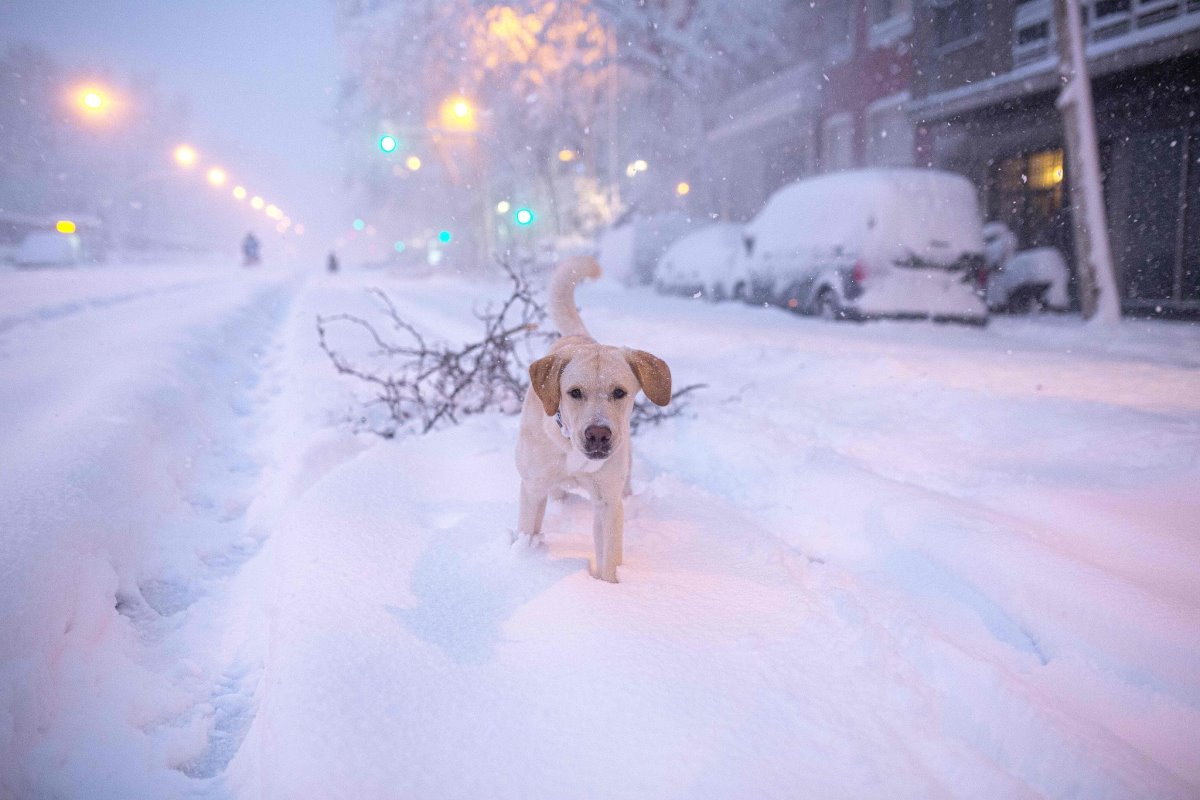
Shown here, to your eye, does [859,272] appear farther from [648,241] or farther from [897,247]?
[648,241]

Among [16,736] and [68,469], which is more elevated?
[68,469]

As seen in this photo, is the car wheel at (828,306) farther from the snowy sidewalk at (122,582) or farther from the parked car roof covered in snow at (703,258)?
the snowy sidewalk at (122,582)

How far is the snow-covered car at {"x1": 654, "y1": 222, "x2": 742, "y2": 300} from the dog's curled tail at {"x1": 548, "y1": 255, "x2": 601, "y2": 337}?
10286mm

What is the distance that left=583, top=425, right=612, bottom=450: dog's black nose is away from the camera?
7.06ft

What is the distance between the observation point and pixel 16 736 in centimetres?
152

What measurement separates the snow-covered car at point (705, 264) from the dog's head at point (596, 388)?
36.9 feet

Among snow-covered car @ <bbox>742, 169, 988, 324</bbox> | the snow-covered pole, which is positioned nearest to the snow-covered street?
snow-covered car @ <bbox>742, 169, 988, 324</bbox>

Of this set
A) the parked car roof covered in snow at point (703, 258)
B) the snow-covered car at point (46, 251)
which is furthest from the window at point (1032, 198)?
the snow-covered car at point (46, 251)

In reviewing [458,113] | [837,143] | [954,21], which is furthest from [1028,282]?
[458,113]

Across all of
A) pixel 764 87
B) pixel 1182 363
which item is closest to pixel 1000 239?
pixel 1182 363

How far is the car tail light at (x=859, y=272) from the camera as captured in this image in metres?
9.67

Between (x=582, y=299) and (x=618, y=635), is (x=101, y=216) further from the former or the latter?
(x=618, y=635)

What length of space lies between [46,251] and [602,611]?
1165 inches

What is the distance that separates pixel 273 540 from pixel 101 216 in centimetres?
6060
